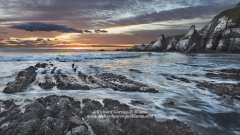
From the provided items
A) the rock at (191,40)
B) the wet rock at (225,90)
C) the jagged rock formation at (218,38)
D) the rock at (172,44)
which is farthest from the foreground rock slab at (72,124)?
the rock at (172,44)

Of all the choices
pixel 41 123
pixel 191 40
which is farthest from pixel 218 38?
pixel 41 123

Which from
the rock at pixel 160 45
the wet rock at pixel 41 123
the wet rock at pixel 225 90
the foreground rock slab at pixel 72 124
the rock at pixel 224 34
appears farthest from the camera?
the rock at pixel 160 45

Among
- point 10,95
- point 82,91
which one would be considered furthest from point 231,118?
point 10,95

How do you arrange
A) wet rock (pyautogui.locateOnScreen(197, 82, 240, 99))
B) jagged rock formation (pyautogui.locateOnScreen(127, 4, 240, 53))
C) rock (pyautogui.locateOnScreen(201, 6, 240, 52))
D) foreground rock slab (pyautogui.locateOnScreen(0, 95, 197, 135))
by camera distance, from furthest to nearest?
jagged rock formation (pyautogui.locateOnScreen(127, 4, 240, 53)), rock (pyautogui.locateOnScreen(201, 6, 240, 52)), wet rock (pyautogui.locateOnScreen(197, 82, 240, 99)), foreground rock slab (pyautogui.locateOnScreen(0, 95, 197, 135))

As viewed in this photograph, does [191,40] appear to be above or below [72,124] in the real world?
above

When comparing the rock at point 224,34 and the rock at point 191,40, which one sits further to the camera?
the rock at point 191,40

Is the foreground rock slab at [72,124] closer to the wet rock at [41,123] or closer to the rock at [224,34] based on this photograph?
the wet rock at [41,123]

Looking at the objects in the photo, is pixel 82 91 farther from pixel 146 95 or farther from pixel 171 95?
pixel 171 95

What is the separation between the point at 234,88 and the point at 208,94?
98.7 inches

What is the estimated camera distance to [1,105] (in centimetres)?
1543

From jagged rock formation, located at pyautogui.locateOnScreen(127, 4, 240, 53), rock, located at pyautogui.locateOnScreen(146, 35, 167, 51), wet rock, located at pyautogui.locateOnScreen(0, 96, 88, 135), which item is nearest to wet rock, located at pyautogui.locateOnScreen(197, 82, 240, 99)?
wet rock, located at pyautogui.locateOnScreen(0, 96, 88, 135)

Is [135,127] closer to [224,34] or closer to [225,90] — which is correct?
[225,90]

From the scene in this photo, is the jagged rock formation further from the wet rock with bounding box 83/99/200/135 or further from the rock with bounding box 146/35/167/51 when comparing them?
the wet rock with bounding box 83/99/200/135

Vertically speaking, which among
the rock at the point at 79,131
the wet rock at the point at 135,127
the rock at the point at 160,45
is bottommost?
the rock at the point at 160,45
